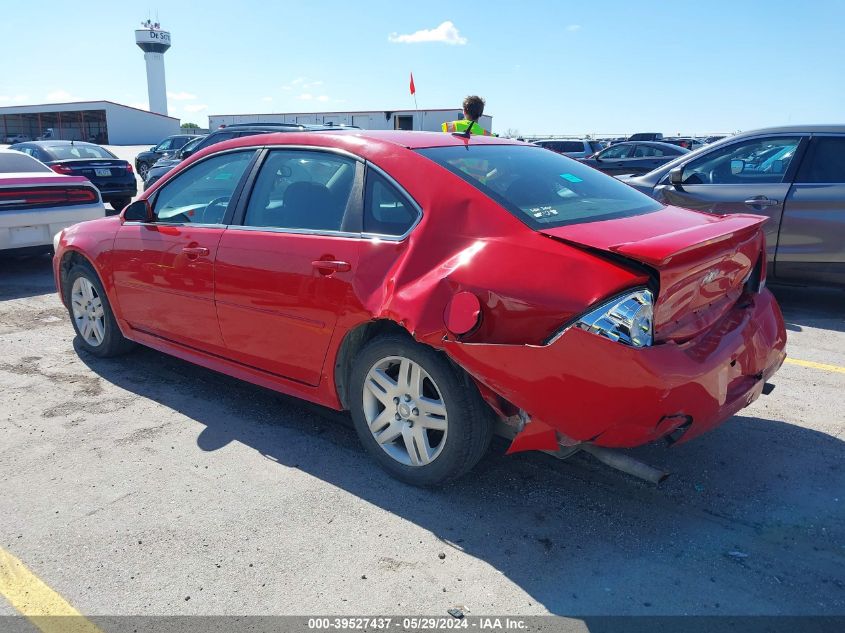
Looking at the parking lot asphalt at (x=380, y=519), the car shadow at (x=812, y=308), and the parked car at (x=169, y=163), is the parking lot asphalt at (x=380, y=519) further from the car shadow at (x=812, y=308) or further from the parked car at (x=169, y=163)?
the parked car at (x=169, y=163)

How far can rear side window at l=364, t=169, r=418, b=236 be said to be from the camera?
3.28 meters

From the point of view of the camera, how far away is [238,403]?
4.41 meters

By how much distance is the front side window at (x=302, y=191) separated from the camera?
358cm

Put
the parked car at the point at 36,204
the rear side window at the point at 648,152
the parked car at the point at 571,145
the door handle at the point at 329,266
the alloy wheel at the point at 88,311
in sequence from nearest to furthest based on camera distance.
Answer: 1. the door handle at the point at 329,266
2. the alloy wheel at the point at 88,311
3. the parked car at the point at 36,204
4. the rear side window at the point at 648,152
5. the parked car at the point at 571,145

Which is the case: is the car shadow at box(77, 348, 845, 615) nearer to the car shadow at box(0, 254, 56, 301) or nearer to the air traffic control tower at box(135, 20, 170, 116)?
the car shadow at box(0, 254, 56, 301)

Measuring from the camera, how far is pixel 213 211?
13.7ft

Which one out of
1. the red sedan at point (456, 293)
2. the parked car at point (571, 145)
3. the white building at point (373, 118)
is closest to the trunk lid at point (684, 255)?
the red sedan at point (456, 293)

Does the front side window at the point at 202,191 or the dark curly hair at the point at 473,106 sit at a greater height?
the dark curly hair at the point at 473,106

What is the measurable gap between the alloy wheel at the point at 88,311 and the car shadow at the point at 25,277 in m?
2.62

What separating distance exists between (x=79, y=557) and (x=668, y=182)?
249 inches

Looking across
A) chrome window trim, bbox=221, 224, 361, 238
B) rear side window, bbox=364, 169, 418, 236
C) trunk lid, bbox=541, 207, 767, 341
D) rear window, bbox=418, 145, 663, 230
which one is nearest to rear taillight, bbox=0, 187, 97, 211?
chrome window trim, bbox=221, 224, 361, 238

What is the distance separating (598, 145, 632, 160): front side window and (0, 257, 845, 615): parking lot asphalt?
14.1 meters

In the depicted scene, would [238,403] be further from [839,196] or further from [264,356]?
[839,196]

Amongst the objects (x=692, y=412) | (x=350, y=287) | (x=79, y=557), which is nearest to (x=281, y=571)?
(x=79, y=557)
